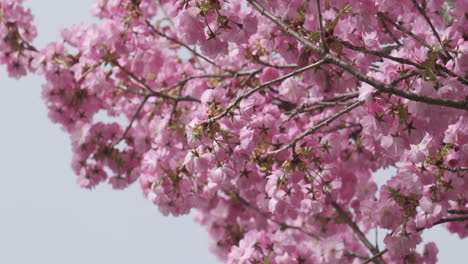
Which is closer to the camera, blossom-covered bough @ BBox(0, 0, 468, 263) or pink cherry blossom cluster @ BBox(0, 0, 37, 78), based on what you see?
blossom-covered bough @ BBox(0, 0, 468, 263)

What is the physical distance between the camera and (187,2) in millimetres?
3338

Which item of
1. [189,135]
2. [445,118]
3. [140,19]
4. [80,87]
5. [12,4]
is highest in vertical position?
[12,4]

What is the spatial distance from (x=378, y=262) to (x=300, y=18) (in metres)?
2.23

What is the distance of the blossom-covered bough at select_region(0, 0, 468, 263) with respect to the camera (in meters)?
3.30

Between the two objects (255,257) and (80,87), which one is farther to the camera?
(80,87)

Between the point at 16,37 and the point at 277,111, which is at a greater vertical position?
the point at 16,37

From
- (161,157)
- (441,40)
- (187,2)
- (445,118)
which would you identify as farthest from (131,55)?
(445,118)

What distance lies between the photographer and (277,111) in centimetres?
438

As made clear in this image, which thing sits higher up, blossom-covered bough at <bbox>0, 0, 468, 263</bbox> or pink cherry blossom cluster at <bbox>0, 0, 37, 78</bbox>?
pink cherry blossom cluster at <bbox>0, 0, 37, 78</bbox>

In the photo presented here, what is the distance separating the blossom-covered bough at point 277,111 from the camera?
3299 mm

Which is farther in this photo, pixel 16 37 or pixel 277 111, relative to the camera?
pixel 16 37

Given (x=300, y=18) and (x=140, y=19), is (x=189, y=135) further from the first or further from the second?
(x=140, y=19)

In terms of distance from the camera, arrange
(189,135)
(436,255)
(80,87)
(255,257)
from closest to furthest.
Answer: (189,135)
(255,257)
(80,87)
(436,255)

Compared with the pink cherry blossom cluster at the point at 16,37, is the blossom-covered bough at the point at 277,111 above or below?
below
